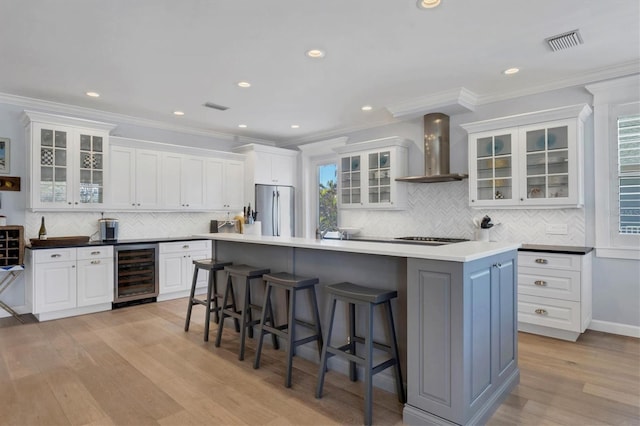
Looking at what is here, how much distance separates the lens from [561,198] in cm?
383

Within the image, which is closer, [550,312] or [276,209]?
[550,312]

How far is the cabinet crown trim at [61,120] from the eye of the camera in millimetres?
4285

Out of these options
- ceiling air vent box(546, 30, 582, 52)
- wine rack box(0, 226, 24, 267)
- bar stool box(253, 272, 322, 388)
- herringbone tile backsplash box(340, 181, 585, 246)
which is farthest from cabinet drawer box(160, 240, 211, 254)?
ceiling air vent box(546, 30, 582, 52)

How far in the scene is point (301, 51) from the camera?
324 cm

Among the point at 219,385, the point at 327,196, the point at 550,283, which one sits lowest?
the point at 219,385

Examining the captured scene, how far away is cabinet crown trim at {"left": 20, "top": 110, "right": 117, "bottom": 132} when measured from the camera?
4.29 metres

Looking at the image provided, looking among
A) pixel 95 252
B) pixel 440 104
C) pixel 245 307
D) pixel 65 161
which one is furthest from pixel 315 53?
pixel 95 252

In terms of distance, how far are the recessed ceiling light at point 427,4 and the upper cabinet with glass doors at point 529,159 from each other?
211cm

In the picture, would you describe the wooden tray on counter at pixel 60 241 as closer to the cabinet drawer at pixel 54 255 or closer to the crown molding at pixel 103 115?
the cabinet drawer at pixel 54 255

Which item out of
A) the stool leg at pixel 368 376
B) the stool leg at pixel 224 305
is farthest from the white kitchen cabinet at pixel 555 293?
the stool leg at pixel 224 305

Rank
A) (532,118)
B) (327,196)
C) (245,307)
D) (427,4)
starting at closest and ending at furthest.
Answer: (427,4), (245,307), (532,118), (327,196)

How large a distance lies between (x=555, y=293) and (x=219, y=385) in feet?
10.5

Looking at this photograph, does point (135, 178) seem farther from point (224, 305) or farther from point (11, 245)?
point (224, 305)

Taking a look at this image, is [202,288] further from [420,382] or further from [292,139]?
[420,382]
